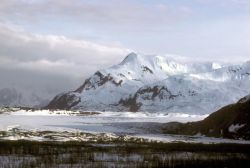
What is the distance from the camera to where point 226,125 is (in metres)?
88.5

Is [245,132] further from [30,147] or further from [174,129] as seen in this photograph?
[30,147]

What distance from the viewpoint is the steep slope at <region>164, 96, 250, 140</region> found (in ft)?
271

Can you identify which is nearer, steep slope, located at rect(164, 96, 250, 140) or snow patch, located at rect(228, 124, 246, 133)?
steep slope, located at rect(164, 96, 250, 140)

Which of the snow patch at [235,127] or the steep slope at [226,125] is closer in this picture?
the steep slope at [226,125]

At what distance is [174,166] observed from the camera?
3372 cm

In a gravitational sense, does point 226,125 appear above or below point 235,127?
above

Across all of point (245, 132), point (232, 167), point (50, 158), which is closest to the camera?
point (232, 167)

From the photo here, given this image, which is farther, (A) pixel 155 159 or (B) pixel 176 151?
(B) pixel 176 151

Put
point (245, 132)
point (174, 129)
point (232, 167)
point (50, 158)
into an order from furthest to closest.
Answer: point (174, 129) < point (245, 132) < point (50, 158) < point (232, 167)

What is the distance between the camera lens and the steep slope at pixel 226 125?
82.6m

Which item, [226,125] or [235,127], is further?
[226,125]

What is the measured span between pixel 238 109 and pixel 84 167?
215ft

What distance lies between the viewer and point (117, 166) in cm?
3306

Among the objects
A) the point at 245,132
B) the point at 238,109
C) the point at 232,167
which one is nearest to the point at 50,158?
the point at 232,167
